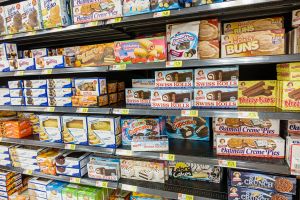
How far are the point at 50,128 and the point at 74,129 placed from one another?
29cm

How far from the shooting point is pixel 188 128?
74.3 inches

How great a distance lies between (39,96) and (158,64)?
128 cm

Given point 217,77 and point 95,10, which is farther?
point 95,10

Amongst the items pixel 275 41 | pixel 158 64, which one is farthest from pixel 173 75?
pixel 275 41

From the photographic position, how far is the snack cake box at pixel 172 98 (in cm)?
156

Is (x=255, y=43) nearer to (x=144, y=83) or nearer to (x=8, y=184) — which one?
(x=144, y=83)

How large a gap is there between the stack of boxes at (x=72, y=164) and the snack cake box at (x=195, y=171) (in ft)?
2.80

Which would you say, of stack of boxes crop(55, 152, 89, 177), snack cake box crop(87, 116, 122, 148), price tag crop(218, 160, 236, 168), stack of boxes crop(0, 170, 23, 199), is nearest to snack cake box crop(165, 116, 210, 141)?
price tag crop(218, 160, 236, 168)

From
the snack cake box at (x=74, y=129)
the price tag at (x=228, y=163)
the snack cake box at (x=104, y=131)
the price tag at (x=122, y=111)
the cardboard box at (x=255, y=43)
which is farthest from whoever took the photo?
the snack cake box at (x=74, y=129)

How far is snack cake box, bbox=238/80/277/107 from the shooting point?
1.47 meters

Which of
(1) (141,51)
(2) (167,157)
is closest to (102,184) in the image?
(2) (167,157)

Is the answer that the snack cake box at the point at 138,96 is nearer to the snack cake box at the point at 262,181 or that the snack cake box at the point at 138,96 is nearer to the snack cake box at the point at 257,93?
the snack cake box at the point at 257,93

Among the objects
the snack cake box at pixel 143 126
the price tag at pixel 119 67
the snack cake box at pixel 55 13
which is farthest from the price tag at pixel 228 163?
the snack cake box at pixel 55 13

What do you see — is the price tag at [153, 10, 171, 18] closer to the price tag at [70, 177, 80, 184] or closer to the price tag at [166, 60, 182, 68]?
the price tag at [166, 60, 182, 68]
